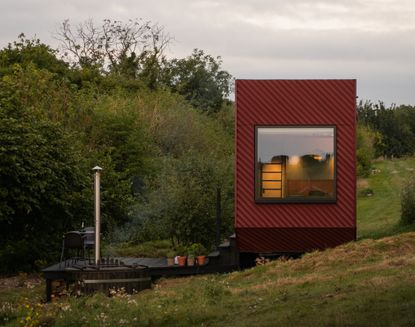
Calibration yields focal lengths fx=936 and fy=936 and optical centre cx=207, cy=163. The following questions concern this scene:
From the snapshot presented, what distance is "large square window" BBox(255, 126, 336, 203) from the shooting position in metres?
20.5

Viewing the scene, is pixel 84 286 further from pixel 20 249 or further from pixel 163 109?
pixel 163 109

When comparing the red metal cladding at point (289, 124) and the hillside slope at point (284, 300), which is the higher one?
the red metal cladding at point (289, 124)

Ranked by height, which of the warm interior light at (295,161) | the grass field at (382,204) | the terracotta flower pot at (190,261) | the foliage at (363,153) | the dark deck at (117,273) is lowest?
the dark deck at (117,273)

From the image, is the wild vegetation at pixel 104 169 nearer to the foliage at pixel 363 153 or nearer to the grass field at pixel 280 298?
the grass field at pixel 280 298

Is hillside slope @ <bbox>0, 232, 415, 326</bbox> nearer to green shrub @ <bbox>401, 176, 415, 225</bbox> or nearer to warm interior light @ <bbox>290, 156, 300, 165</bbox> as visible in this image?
warm interior light @ <bbox>290, 156, 300, 165</bbox>

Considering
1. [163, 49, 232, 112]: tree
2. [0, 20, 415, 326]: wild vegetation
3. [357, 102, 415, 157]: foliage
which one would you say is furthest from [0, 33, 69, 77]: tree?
[357, 102, 415, 157]: foliage

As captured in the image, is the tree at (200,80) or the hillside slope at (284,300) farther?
the tree at (200,80)

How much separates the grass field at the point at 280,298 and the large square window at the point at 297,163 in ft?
4.97

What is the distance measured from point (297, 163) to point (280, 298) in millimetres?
6776

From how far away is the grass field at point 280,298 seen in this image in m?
12.3

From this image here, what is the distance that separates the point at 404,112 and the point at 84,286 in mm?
67105

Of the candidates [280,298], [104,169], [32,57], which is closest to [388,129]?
[32,57]

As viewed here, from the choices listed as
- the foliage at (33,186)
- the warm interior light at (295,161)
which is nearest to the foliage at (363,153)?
the foliage at (33,186)

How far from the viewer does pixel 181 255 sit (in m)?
21.5
